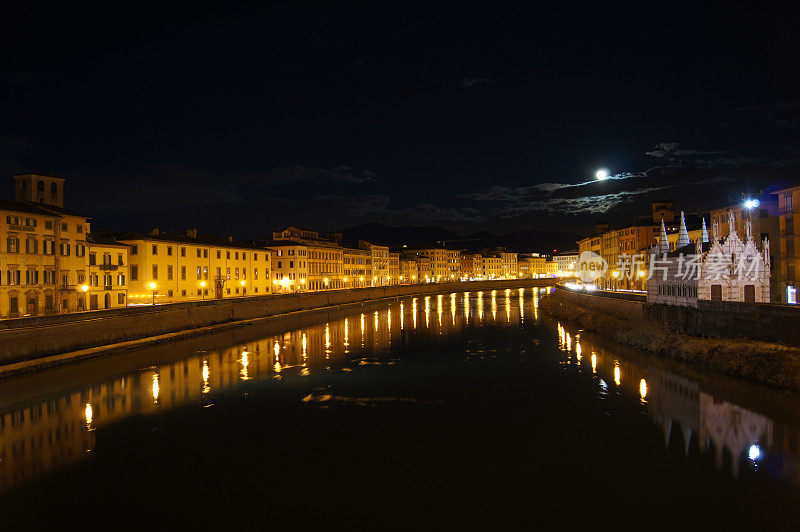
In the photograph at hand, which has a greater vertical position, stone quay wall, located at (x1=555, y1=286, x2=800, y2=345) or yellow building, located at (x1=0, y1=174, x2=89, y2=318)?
yellow building, located at (x1=0, y1=174, x2=89, y2=318)

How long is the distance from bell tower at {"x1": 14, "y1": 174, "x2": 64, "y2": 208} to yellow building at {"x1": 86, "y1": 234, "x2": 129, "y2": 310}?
14.8ft

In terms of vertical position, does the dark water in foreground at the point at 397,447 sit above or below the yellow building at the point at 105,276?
below

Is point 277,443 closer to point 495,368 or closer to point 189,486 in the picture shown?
point 189,486

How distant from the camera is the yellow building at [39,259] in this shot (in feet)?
109

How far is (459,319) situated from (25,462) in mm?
41905

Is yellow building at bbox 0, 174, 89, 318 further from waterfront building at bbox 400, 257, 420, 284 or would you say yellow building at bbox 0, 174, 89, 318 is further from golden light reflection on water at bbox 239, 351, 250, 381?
waterfront building at bbox 400, 257, 420, 284

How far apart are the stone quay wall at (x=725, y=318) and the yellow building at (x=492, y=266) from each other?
120725 millimetres

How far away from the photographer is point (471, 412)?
718 inches

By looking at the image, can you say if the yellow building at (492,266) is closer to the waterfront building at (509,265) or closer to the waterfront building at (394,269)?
the waterfront building at (509,265)

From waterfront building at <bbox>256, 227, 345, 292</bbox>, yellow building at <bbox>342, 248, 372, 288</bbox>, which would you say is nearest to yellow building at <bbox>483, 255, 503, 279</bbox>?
yellow building at <bbox>342, 248, 372, 288</bbox>

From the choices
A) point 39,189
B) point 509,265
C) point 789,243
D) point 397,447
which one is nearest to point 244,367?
point 397,447

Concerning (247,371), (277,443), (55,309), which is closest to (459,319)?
(247,371)

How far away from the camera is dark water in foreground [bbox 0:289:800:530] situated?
10891 mm

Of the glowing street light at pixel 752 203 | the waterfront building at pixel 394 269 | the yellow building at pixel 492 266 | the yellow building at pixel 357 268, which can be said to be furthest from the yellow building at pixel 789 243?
the yellow building at pixel 492 266
